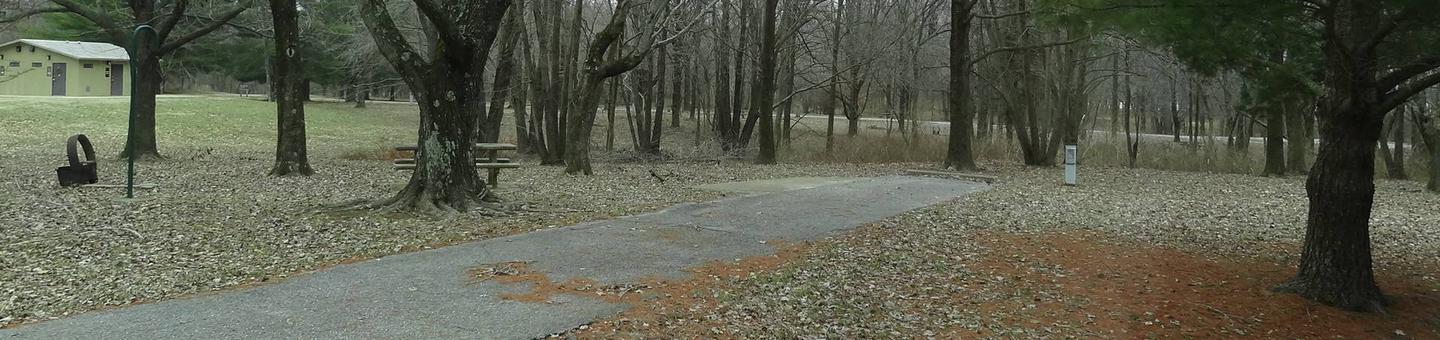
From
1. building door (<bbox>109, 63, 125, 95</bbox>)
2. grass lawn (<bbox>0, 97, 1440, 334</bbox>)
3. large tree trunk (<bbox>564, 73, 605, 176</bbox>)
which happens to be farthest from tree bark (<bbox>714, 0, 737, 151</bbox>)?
building door (<bbox>109, 63, 125, 95</bbox>)

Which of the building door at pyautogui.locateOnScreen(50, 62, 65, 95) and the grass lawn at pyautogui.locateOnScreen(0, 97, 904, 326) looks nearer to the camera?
the grass lawn at pyautogui.locateOnScreen(0, 97, 904, 326)

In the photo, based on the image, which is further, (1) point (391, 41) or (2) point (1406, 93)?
(1) point (391, 41)

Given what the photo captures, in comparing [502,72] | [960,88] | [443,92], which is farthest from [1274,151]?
[443,92]

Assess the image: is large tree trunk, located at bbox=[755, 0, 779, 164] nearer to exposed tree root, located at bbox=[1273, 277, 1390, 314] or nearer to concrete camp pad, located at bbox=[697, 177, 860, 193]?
concrete camp pad, located at bbox=[697, 177, 860, 193]

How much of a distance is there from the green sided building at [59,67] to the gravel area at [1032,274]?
44129 millimetres

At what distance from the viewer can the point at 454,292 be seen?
19.7 feet

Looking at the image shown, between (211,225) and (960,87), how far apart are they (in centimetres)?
1372

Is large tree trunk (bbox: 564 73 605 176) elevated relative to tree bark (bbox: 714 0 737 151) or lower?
lower

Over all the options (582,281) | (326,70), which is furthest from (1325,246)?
(326,70)

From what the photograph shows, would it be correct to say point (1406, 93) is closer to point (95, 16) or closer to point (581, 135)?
point (581, 135)

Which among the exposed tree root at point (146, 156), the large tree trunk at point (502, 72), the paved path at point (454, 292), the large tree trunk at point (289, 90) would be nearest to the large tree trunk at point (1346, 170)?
the paved path at point (454, 292)

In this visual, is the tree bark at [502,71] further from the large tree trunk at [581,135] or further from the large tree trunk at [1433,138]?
the large tree trunk at [1433,138]

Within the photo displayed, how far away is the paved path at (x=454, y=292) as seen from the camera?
4.95 meters

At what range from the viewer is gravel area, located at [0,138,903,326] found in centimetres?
607
